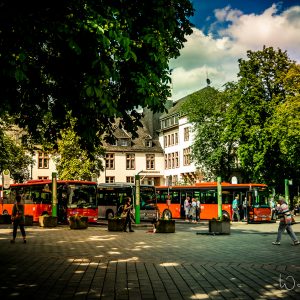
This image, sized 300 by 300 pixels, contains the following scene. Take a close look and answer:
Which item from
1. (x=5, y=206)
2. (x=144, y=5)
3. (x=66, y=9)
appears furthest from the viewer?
(x=5, y=206)

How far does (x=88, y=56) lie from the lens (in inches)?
399

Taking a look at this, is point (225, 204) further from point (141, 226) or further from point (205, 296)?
point (205, 296)

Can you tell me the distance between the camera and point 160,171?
257 feet

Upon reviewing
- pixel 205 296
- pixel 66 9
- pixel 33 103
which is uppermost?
pixel 66 9

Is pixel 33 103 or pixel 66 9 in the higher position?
pixel 66 9

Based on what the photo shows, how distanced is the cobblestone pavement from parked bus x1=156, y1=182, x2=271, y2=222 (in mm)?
19963

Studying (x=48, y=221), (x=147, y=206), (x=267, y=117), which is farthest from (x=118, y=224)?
(x=267, y=117)

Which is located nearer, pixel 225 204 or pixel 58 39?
pixel 58 39

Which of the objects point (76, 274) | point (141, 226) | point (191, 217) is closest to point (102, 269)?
point (76, 274)

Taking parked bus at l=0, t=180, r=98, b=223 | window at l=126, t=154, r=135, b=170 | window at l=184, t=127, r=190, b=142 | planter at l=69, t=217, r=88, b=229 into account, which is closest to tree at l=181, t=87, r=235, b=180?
window at l=184, t=127, r=190, b=142

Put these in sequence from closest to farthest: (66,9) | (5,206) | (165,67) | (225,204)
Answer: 1. (66,9)
2. (165,67)
3. (225,204)
4. (5,206)

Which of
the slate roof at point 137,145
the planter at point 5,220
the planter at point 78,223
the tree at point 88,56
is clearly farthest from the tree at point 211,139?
the tree at point 88,56

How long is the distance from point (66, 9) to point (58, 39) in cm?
62

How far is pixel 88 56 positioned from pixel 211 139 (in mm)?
46698
